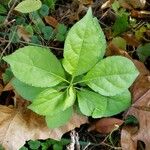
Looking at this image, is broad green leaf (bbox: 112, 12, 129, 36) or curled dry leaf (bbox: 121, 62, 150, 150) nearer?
curled dry leaf (bbox: 121, 62, 150, 150)

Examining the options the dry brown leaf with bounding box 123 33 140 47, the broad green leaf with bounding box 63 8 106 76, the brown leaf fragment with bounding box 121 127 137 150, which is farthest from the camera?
the dry brown leaf with bounding box 123 33 140 47

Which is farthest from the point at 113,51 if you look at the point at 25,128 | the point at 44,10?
the point at 25,128

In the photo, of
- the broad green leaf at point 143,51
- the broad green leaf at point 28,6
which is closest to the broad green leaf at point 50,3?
the broad green leaf at point 28,6

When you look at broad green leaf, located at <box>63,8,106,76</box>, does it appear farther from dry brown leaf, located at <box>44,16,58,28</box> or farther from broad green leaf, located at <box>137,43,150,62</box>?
dry brown leaf, located at <box>44,16,58,28</box>

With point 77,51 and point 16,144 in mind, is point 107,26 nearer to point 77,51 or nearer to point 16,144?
point 77,51

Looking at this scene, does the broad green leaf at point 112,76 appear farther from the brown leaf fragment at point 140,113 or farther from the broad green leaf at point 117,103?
the brown leaf fragment at point 140,113

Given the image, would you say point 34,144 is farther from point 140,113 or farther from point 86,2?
point 86,2

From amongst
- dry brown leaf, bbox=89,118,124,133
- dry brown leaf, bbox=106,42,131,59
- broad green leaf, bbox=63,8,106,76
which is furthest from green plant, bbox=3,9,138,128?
dry brown leaf, bbox=106,42,131,59
